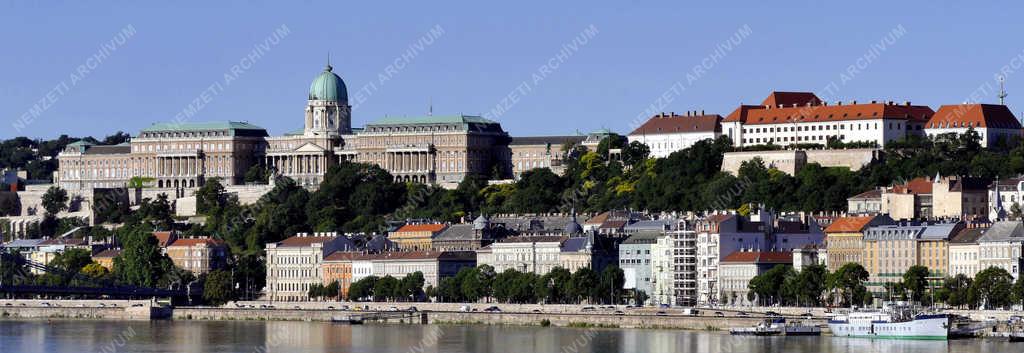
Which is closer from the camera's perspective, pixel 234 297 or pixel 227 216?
pixel 234 297

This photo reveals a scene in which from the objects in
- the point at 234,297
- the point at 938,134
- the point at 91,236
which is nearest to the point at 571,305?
the point at 234,297

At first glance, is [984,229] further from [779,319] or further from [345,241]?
[345,241]

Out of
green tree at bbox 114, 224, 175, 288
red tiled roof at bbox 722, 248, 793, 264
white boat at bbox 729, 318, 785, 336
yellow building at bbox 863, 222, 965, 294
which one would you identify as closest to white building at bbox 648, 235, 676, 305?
red tiled roof at bbox 722, 248, 793, 264

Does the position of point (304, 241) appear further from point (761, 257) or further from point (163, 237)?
point (761, 257)

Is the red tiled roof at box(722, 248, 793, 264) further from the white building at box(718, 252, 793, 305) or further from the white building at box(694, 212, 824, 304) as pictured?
the white building at box(694, 212, 824, 304)

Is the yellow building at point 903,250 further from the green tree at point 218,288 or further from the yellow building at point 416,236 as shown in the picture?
the green tree at point 218,288

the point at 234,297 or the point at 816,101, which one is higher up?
the point at 816,101

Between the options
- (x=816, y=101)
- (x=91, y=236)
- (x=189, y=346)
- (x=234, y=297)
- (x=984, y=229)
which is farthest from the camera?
(x=91, y=236)
